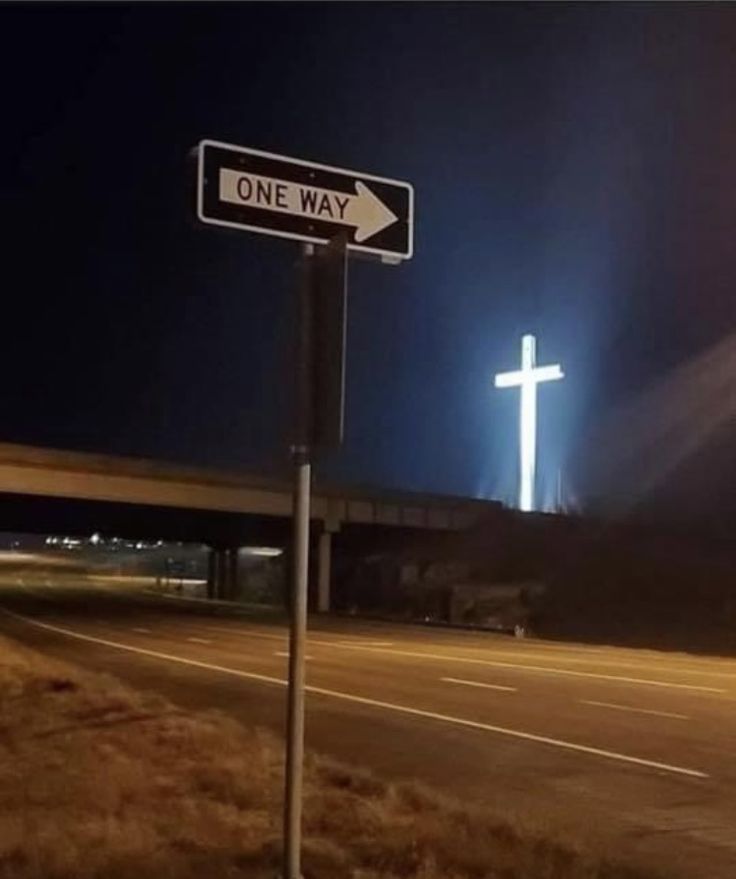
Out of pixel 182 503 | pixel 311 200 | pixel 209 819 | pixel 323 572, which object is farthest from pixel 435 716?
pixel 323 572

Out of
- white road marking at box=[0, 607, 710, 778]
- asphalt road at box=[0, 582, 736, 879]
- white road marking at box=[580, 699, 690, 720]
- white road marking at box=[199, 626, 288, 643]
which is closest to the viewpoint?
asphalt road at box=[0, 582, 736, 879]

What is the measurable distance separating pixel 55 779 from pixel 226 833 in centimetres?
259

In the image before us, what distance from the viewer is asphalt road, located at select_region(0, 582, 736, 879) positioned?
1077cm

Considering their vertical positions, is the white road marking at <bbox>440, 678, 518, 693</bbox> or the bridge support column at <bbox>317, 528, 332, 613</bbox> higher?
the bridge support column at <bbox>317, 528, 332, 613</bbox>


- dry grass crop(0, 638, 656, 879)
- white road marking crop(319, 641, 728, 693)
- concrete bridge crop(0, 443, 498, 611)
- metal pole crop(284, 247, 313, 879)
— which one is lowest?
white road marking crop(319, 641, 728, 693)

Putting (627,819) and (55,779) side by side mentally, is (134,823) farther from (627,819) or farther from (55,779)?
(627,819)

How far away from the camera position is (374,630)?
48281 mm

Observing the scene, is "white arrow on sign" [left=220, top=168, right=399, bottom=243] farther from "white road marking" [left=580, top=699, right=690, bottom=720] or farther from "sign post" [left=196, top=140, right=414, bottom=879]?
"white road marking" [left=580, top=699, right=690, bottom=720]

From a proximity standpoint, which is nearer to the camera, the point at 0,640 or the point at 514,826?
the point at 514,826

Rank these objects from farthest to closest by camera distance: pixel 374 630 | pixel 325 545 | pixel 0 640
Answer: pixel 325 545 → pixel 374 630 → pixel 0 640

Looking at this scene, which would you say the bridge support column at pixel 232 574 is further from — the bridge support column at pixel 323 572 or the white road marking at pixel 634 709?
the white road marking at pixel 634 709

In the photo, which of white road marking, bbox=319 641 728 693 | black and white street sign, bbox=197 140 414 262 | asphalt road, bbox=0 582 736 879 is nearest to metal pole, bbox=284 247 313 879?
black and white street sign, bbox=197 140 414 262

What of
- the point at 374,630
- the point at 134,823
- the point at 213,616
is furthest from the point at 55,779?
the point at 213,616

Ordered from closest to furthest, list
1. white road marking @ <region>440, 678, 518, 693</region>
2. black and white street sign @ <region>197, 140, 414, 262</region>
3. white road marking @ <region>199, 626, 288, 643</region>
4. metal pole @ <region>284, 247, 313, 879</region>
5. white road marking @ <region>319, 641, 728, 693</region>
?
metal pole @ <region>284, 247, 313, 879</region>
black and white street sign @ <region>197, 140, 414, 262</region>
white road marking @ <region>440, 678, 518, 693</region>
white road marking @ <region>319, 641, 728, 693</region>
white road marking @ <region>199, 626, 288, 643</region>
